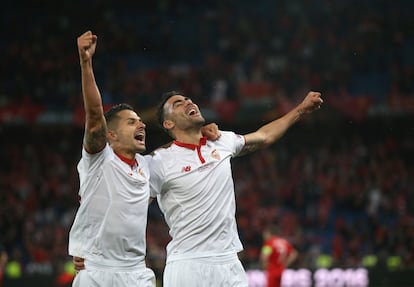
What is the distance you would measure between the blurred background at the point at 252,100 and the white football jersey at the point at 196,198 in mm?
13155

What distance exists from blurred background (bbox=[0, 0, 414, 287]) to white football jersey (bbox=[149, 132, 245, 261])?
13.2 meters

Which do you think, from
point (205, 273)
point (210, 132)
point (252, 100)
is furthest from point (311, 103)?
point (252, 100)

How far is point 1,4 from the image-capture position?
26.8 metres

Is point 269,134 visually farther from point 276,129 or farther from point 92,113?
point 92,113

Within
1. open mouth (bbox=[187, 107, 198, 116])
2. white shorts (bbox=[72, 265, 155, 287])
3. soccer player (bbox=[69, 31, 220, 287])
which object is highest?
open mouth (bbox=[187, 107, 198, 116])

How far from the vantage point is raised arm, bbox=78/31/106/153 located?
17.2 feet

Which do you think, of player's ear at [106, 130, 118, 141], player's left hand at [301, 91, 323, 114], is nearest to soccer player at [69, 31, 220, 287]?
player's ear at [106, 130, 118, 141]

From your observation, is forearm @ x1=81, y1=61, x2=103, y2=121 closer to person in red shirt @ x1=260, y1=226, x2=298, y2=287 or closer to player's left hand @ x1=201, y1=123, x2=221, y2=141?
player's left hand @ x1=201, y1=123, x2=221, y2=141

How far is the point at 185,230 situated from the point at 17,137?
62.3 ft

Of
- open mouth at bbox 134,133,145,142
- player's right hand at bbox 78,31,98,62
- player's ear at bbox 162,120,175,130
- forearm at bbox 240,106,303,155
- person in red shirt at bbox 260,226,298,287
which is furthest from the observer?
person in red shirt at bbox 260,226,298,287

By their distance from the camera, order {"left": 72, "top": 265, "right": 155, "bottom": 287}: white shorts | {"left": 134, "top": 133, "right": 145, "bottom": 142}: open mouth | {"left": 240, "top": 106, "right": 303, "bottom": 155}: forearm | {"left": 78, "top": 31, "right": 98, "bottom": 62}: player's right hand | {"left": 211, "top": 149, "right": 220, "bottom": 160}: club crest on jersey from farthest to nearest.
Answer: {"left": 240, "top": 106, "right": 303, "bottom": 155}: forearm
{"left": 211, "top": 149, "right": 220, "bottom": 160}: club crest on jersey
{"left": 134, "top": 133, "right": 145, "bottom": 142}: open mouth
{"left": 72, "top": 265, "right": 155, "bottom": 287}: white shorts
{"left": 78, "top": 31, "right": 98, "bottom": 62}: player's right hand

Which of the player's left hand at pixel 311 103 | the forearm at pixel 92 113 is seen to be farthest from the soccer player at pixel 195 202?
the forearm at pixel 92 113

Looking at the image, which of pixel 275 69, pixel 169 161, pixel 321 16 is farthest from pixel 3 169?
pixel 169 161

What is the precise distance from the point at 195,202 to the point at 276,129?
3.46 feet
